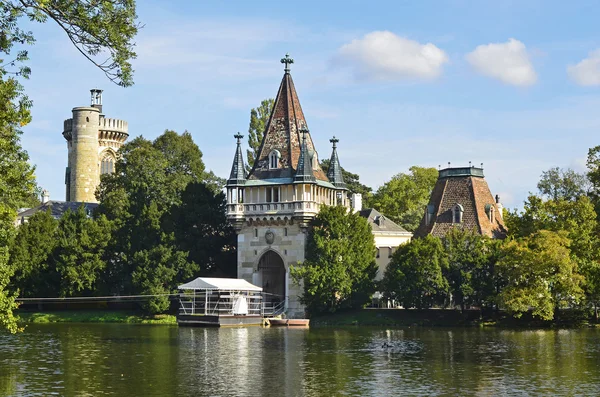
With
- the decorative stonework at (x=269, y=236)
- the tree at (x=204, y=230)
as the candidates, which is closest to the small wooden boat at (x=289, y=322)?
the decorative stonework at (x=269, y=236)

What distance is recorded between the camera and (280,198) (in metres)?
78.5

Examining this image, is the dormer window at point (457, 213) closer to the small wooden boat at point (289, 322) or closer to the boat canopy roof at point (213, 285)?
the small wooden boat at point (289, 322)

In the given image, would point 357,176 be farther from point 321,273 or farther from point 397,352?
point 397,352

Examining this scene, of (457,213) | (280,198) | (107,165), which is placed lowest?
(457,213)

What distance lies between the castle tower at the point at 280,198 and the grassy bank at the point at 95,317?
856 centimetres

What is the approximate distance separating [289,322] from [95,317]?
1713 centimetres

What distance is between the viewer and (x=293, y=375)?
37.2m

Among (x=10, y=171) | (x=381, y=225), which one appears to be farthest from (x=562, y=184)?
(x=10, y=171)

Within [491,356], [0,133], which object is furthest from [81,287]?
[0,133]

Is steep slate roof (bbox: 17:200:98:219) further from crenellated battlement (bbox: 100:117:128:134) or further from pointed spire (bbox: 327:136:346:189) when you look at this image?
pointed spire (bbox: 327:136:346:189)

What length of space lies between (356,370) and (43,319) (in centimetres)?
4380

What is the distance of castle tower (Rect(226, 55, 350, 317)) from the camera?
254ft

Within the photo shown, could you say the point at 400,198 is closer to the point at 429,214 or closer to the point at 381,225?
the point at 381,225

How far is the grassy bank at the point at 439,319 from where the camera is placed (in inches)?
2594
